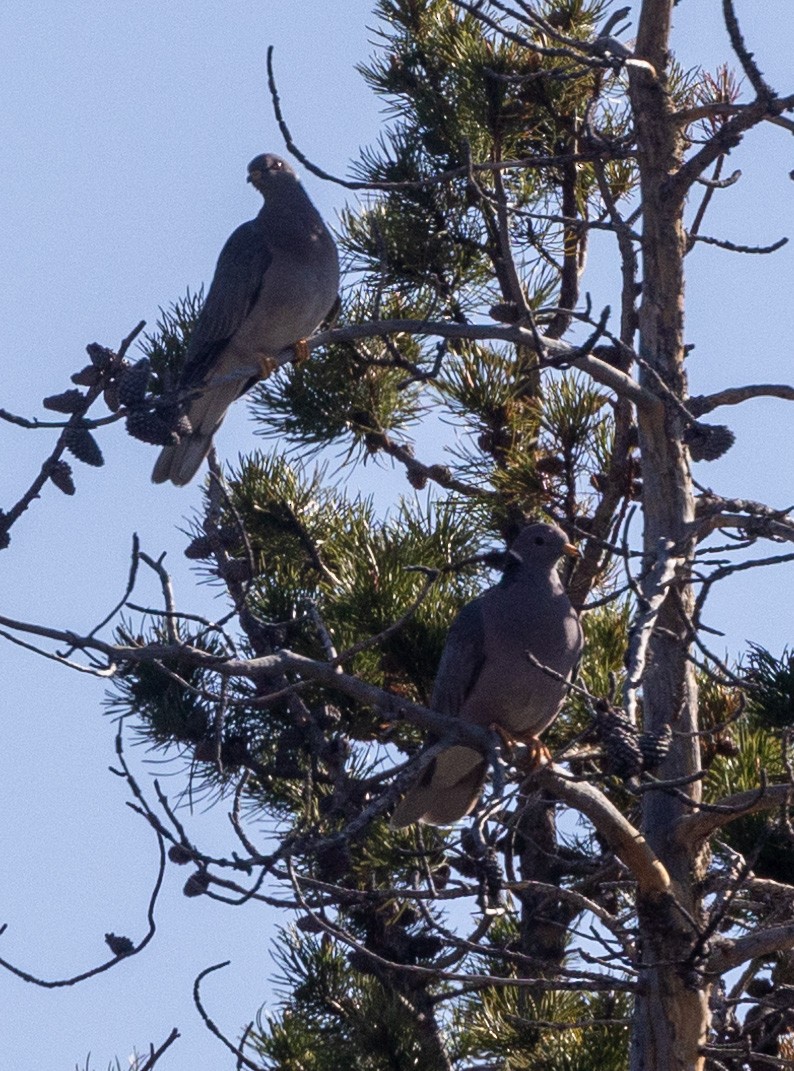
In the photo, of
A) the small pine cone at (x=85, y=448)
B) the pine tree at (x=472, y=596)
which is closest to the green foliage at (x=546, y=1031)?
the pine tree at (x=472, y=596)

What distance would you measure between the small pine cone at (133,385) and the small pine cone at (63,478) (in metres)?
0.21

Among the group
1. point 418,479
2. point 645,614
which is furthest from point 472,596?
point 645,614

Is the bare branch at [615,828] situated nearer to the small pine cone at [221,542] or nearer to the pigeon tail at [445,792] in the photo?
the pigeon tail at [445,792]

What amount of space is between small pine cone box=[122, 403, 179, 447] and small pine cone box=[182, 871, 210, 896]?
1.02m

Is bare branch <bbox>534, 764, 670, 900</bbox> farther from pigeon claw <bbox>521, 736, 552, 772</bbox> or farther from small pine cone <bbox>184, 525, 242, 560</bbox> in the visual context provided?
small pine cone <bbox>184, 525, 242, 560</bbox>

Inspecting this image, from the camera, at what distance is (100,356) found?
10.1 feet

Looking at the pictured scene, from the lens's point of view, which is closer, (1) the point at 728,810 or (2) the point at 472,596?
(1) the point at 728,810

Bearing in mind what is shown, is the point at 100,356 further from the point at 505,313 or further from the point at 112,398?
the point at 505,313

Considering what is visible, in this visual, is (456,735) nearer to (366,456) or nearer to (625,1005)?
(625,1005)

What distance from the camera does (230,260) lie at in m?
6.34

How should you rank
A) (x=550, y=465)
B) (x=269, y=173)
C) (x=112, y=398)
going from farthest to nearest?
(x=269, y=173), (x=550, y=465), (x=112, y=398)

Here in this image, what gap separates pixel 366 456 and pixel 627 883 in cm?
204

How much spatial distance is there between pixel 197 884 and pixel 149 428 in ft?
3.49

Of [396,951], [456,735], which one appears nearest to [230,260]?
[396,951]
